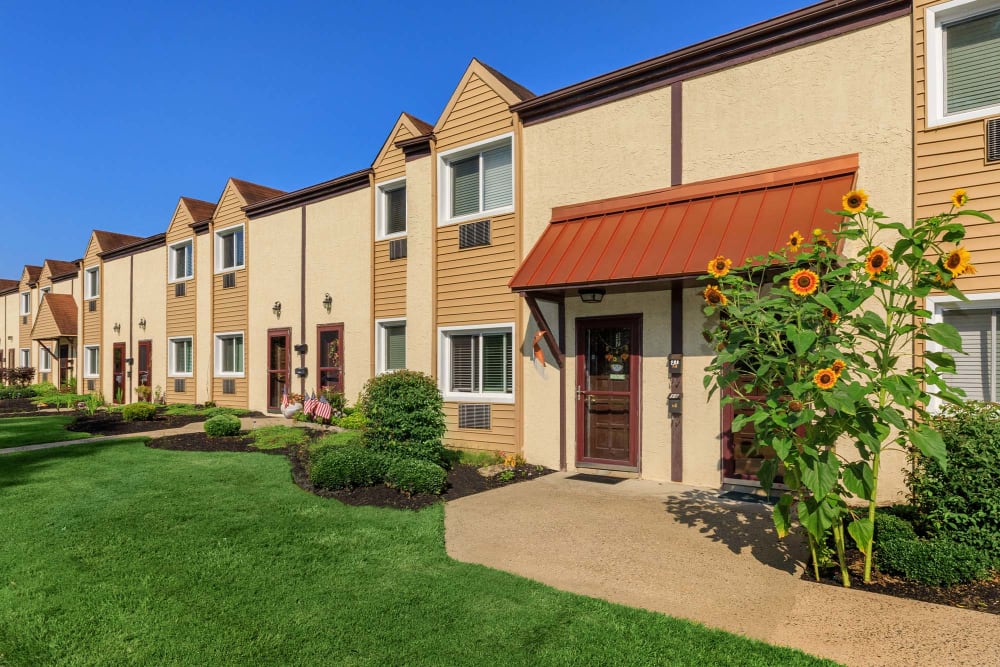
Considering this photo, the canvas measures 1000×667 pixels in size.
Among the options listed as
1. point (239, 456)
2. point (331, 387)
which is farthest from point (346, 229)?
point (239, 456)

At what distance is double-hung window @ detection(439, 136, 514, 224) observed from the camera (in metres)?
11.0

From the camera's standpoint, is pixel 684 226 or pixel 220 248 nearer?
pixel 684 226

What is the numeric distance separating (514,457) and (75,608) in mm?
6603

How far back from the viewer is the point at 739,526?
6.28 m

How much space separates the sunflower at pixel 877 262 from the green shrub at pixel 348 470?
20.1 ft

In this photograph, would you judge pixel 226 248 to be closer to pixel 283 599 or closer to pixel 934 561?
pixel 283 599

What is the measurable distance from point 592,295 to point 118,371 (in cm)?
2204

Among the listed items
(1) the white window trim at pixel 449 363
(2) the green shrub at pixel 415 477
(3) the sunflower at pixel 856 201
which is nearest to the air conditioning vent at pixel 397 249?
(1) the white window trim at pixel 449 363

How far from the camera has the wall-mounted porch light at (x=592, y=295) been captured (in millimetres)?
9055

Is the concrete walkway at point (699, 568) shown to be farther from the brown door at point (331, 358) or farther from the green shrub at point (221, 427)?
the brown door at point (331, 358)

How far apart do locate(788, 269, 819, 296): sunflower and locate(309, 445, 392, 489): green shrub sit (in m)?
5.67

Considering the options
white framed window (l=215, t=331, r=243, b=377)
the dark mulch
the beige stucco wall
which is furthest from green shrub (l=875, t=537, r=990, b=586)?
white framed window (l=215, t=331, r=243, b=377)

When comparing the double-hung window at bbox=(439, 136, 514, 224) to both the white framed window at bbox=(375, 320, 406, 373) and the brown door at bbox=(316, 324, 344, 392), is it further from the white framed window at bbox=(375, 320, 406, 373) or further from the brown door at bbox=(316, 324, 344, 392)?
the brown door at bbox=(316, 324, 344, 392)

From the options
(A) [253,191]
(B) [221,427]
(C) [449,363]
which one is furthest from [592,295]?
(A) [253,191]
